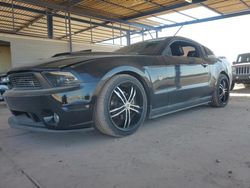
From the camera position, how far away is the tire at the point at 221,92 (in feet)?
14.7

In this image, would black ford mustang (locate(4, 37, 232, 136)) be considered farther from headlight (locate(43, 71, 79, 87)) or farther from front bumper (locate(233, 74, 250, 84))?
front bumper (locate(233, 74, 250, 84))

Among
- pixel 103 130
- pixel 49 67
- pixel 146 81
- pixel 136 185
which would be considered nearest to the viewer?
pixel 136 185

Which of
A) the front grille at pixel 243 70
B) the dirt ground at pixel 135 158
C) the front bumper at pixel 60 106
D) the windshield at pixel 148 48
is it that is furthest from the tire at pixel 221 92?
the front grille at pixel 243 70

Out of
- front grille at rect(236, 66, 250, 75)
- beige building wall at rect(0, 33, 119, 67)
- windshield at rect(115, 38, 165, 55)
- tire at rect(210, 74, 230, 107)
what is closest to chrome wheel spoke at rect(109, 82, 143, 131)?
windshield at rect(115, 38, 165, 55)

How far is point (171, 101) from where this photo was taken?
11.0ft

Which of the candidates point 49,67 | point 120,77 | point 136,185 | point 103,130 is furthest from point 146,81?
point 136,185

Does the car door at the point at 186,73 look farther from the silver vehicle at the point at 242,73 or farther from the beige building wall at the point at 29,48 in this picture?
the beige building wall at the point at 29,48

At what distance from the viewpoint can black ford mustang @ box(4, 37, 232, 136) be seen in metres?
2.35

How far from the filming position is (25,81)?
2.56 meters

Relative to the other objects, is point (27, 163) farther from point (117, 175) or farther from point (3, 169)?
point (117, 175)

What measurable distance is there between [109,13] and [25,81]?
25.1 ft

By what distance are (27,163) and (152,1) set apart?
299 inches

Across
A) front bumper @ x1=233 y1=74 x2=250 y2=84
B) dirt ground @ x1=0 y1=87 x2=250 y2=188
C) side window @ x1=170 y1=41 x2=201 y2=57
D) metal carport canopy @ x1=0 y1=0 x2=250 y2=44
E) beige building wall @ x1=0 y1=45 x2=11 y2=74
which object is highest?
metal carport canopy @ x1=0 y1=0 x2=250 y2=44

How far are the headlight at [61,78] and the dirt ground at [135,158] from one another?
0.69 metres
